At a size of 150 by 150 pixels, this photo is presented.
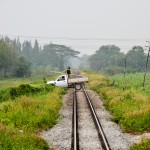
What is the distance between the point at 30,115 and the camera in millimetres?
21391

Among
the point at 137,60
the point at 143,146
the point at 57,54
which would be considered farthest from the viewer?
the point at 57,54

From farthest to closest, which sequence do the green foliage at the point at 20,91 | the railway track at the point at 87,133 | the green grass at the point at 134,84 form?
1. the green grass at the point at 134,84
2. the green foliage at the point at 20,91
3. the railway track at the point at 87,133

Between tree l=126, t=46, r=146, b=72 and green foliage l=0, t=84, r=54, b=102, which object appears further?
tree l=126, t=46, r=146, b=72

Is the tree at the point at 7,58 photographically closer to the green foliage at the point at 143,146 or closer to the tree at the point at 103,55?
the tree at the point at 103,55

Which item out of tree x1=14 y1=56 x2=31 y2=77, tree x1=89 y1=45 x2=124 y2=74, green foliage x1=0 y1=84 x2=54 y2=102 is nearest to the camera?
green foliage x1=0 y1=84 x2=54 y2=102

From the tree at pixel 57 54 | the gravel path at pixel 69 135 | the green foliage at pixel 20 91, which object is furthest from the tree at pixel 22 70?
the gravel path at pixel 69 135

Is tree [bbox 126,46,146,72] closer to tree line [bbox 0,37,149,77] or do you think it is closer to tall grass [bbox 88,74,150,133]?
tree line [bbox 0,37,149,77]

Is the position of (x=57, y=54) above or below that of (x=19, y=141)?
below

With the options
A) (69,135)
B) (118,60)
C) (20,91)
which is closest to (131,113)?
(69,135)

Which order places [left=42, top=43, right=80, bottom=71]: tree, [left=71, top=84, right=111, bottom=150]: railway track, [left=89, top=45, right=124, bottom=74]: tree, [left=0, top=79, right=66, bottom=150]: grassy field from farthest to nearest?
[left=42, top=43, right=80, bottom=71]: tree, [left=89, top=45, right=124, bottom=74]: tree, [left=71, top=84, right=111, bottom=150]: railway track, [left=0, top=79, right=66, bottom=150]: grassy field

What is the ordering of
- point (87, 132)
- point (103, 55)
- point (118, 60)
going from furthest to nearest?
point (103, 55), point (118, 60), point (87, 132)

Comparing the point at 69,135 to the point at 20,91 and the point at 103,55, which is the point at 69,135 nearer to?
the point at 20,91

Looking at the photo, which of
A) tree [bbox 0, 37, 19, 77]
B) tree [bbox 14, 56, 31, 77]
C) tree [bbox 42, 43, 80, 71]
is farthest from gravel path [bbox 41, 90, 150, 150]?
tree [bbox 42, 43, 80, 71]

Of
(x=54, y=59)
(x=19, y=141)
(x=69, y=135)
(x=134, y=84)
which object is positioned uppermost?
(x=19, y=141)
